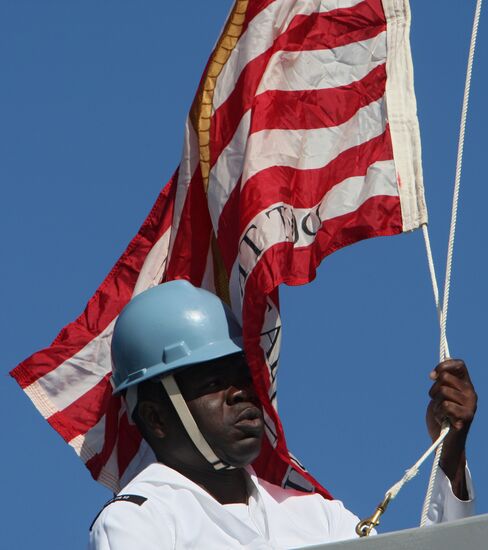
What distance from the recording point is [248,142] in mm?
11398

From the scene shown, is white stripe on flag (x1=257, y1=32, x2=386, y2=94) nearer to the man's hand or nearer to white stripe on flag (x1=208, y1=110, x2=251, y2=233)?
white stripe on flag (x1=208, y1=110, x2=251, y2=233)

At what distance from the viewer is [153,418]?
10.4 m

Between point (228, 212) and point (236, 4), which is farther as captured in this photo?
point (236, 4)

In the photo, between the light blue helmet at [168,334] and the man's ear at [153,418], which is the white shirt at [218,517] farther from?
the light blue helmet at [168,334]

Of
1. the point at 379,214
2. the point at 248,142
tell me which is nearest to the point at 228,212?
the point at 248,142

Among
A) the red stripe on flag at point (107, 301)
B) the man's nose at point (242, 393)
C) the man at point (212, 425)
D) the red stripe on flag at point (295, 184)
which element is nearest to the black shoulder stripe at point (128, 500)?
the man at point (212, 425)

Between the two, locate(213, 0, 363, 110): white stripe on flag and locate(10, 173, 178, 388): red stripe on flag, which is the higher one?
locate(213, 0, 363, 110): white stripe on flag

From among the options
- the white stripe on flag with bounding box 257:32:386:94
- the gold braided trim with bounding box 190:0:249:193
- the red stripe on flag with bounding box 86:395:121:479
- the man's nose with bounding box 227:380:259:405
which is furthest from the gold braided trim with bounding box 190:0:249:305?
the man's nose with bounding box 227:380:259:405

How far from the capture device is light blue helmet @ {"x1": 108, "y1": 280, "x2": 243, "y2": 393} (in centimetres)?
1034

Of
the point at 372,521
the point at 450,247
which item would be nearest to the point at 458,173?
the point at 450,247

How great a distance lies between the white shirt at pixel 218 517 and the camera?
372 inches

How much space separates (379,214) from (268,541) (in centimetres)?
201

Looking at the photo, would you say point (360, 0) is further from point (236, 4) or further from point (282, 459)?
point (282, 459)

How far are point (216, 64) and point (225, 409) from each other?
2853 mm
